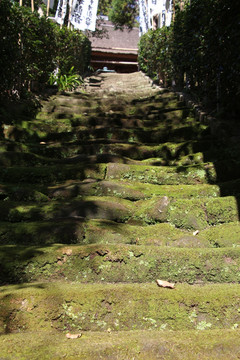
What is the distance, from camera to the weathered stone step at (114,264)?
6.49 ft

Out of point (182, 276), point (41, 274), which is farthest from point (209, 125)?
point (41, 274)

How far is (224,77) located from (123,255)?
447 cm

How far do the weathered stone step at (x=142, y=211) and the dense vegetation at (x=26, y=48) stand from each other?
3878mm

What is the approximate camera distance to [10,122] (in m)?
5.56

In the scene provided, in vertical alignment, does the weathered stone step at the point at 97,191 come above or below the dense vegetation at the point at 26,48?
below

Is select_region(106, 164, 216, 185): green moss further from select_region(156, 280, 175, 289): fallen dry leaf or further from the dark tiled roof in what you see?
the dark tiled roof

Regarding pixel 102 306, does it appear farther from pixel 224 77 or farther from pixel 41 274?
pixel 224 77

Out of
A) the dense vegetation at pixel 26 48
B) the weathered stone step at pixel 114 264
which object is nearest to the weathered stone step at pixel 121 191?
the weathered stone step at pixel 114 264

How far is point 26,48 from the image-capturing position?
6961mm

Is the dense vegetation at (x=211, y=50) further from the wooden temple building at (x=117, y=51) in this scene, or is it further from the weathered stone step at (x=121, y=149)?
the wooden temple building at (x=117, y=51)

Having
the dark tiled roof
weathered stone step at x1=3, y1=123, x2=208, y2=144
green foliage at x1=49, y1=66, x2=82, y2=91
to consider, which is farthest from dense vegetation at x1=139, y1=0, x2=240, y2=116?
the dark tiled roof

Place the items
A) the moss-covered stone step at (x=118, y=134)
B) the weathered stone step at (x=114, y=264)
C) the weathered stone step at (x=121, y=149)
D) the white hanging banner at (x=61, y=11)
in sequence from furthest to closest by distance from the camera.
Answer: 1. the white hanging banner at (x=61, y=11)
2. the moss-covered stone step at (x=118, y=134)
3. the weathered stone step at (x=121, y=149)
4. the weathered stone step at (x=114, y=264)

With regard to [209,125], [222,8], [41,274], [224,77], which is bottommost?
[41,274]

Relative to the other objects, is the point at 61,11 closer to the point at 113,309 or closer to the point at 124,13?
the point at 113,309
